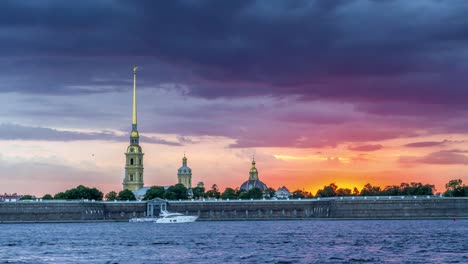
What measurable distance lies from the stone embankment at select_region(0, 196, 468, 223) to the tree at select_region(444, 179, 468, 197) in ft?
57.6

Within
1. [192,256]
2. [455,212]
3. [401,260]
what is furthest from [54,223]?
[401,260]

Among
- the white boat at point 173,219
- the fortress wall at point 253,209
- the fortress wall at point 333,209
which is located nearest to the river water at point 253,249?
the white boat at point 173,219

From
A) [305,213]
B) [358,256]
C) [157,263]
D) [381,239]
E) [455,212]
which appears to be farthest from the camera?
[305,213]

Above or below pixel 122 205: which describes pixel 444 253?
below

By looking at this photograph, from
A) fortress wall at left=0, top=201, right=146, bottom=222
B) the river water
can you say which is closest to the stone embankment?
fortress wall at left=0, top=201, right=146, bottom=222

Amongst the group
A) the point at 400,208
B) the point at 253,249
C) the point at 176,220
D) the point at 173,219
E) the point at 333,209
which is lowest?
the point at 253,249

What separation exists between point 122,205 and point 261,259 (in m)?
122

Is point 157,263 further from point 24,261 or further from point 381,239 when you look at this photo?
point 381,239

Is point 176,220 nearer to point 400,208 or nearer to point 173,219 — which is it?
point 173,219

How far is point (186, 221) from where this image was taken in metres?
168

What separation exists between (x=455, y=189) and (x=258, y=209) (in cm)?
3951

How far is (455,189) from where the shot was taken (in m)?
186

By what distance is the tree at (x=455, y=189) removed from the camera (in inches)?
7152

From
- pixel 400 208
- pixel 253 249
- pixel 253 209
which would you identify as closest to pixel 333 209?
pixel 400 208
